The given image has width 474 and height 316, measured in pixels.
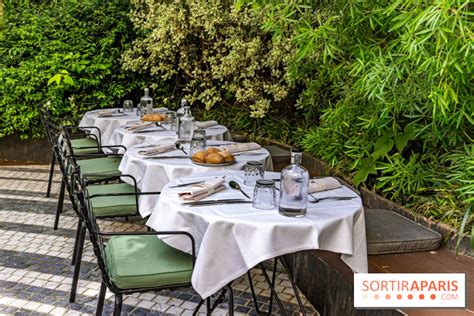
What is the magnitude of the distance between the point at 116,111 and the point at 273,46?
1895 mm

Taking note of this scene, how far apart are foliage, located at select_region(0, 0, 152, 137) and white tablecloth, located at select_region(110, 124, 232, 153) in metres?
2.24

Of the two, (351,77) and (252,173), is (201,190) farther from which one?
(351,77)

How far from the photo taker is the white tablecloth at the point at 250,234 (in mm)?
2135

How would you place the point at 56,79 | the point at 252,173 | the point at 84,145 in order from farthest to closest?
the point at 56,79 < the point at 84,145 < the point at 252,173

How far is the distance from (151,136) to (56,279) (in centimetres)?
142

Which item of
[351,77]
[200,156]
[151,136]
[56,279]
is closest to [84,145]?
[151,136]

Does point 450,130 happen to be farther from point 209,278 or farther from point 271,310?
point 209,278

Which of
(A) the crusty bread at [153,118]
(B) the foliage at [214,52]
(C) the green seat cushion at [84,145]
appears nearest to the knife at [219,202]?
(A) the crusty bread at [153,118]

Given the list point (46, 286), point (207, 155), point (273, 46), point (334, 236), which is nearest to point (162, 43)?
point (273, 46)

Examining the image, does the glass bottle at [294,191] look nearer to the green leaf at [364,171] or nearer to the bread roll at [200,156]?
the bread roll at [200,156]

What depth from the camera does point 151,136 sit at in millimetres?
4199

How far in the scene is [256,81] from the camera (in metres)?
5.71

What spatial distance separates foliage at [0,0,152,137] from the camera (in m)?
6.32

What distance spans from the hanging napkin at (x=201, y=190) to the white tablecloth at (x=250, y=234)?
45 mm
